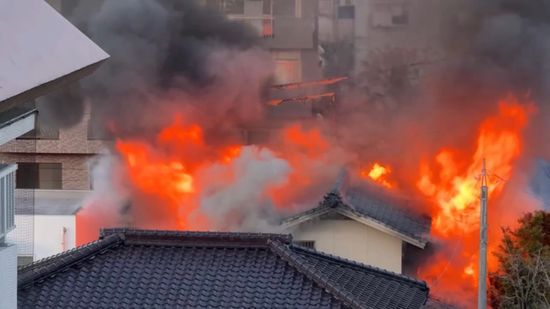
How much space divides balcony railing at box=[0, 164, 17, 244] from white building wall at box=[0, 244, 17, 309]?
0.27 ft

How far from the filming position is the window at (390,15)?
2091 cm

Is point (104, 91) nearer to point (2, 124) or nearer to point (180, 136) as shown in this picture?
point (180, 136)

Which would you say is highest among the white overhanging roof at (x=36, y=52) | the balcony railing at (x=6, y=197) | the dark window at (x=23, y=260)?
the white overhanging roof at (x=36, y=52)

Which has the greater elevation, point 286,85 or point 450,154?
point 286,85

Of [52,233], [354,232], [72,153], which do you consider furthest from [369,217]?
[72,153]

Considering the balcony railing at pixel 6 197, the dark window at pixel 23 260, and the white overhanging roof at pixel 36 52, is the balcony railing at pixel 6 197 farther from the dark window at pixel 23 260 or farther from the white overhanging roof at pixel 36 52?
the dark window at pixel 23 260

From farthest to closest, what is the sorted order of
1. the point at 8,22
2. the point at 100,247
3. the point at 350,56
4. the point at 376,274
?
the point at 350,56 < the point at 376,274 < the point at 100,247 < the point at 8,22

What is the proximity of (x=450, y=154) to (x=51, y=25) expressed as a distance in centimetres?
1456

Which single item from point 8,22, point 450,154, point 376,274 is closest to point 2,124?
point 8,22

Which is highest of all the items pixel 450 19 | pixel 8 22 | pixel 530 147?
pixel 450 19

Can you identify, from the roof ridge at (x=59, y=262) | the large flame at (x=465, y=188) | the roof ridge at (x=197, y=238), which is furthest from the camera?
the large flame at (x=465, y=188)

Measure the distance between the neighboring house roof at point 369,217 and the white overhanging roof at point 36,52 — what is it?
978cm

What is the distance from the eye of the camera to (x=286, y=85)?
20453mm

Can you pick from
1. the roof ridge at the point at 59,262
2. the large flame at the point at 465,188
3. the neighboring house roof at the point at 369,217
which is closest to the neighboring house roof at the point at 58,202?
the neighboring house roof at the point at 369,217
